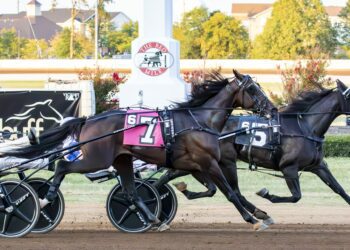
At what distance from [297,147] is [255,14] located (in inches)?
4219

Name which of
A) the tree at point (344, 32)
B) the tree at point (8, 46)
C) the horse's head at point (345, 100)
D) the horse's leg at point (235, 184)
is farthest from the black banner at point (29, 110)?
the tree at point (8, 46)

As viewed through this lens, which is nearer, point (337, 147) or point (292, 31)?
point (337, 147)

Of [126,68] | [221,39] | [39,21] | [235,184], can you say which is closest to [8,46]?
[221,39]

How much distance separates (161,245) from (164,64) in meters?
10.1

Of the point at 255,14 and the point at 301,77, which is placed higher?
the point at 255,14

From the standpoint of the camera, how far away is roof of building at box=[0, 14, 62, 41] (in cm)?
10403

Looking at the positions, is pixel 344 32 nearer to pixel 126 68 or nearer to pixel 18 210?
pixel 126 68

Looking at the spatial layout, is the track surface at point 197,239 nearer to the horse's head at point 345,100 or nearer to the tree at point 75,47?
the horse's head at point 345,100

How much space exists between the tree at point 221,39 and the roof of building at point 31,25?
45.5 meters

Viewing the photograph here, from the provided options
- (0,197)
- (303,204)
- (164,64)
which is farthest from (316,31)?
(0,197)

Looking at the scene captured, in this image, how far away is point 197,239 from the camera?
31.1ft

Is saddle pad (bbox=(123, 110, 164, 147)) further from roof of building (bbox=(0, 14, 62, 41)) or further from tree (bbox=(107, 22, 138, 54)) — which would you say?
roof of building (bbox=(0, 14, 62, 41))

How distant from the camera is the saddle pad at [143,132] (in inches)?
392

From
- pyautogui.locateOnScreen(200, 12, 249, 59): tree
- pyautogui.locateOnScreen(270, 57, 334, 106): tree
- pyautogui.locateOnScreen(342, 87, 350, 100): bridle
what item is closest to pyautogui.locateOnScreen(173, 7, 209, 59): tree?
pyautogui.locateOnScreen(200, 12, 249, 59): tree
